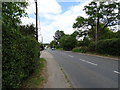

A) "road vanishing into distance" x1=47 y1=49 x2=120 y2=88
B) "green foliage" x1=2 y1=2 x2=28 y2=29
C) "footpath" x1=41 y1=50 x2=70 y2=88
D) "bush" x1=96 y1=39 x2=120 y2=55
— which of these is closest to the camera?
"green foliage" x1=2 y1=2 x2=28 y2=29

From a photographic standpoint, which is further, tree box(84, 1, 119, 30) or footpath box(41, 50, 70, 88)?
tree box(84, 1, 119, 30)

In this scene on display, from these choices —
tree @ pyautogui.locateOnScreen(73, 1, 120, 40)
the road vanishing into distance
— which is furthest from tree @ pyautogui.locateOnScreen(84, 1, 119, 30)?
the road vanishing into distance

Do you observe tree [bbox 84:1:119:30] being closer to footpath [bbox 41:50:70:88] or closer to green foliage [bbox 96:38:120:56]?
green foliage [bbox 96:38:120:56]

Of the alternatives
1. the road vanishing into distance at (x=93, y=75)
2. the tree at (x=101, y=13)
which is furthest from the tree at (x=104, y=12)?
the road vanishing into distance at (x=93, y=75)

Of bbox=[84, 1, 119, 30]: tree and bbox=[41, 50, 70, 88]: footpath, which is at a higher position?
bbox=[84, 1, 119, 30]: tree

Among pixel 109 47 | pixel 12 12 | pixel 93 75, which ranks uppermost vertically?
pixel 12 12

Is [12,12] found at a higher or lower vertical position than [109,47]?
higher

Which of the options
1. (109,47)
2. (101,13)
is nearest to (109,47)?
(109,47)

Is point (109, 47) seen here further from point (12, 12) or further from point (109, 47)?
point (12, 12)

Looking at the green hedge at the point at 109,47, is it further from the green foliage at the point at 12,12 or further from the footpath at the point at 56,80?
the green foliage at the point at 12,12

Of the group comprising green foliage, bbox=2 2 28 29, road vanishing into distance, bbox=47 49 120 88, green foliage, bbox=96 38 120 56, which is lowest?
road vanishing into distance, bbox=47 49 120 88

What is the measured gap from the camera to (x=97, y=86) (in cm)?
900

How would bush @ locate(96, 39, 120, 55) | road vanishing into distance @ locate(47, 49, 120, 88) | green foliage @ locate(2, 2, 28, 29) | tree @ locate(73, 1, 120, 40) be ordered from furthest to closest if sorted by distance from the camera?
tree @ locate(73, 1, 120, 40) → bush @ locate(96, 39, 120, 55) → road vanishing into distance @ locate(47, 49, 120, 88) → green foliage @ locate(2, 2, 28, 29)

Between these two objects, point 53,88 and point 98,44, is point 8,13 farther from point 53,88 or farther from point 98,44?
point 98,44
